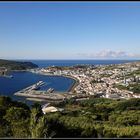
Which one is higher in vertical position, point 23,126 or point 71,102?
point 23,126

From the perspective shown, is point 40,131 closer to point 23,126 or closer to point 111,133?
point 23,126

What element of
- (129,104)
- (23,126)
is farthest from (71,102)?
(23,126)

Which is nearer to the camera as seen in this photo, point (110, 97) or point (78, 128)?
point (78, 128)

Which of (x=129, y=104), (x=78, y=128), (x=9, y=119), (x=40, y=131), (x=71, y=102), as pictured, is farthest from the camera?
(x=71, y=102)

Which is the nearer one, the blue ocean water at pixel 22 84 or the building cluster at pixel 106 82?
the building cluster at pixel 106 82

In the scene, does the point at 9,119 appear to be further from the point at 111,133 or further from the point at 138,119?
the point at 138,119

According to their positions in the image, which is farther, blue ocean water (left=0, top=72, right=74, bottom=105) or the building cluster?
blue ocean water (left=0, top=72, right=74, bottom=105)

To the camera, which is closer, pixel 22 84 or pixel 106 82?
pixel 106 82

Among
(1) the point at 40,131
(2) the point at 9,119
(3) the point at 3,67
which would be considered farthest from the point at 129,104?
(3) the point at 3,67

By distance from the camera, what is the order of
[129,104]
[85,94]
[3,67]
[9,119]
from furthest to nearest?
[3,67] < [85,94] < [129,104] < [9,119]
